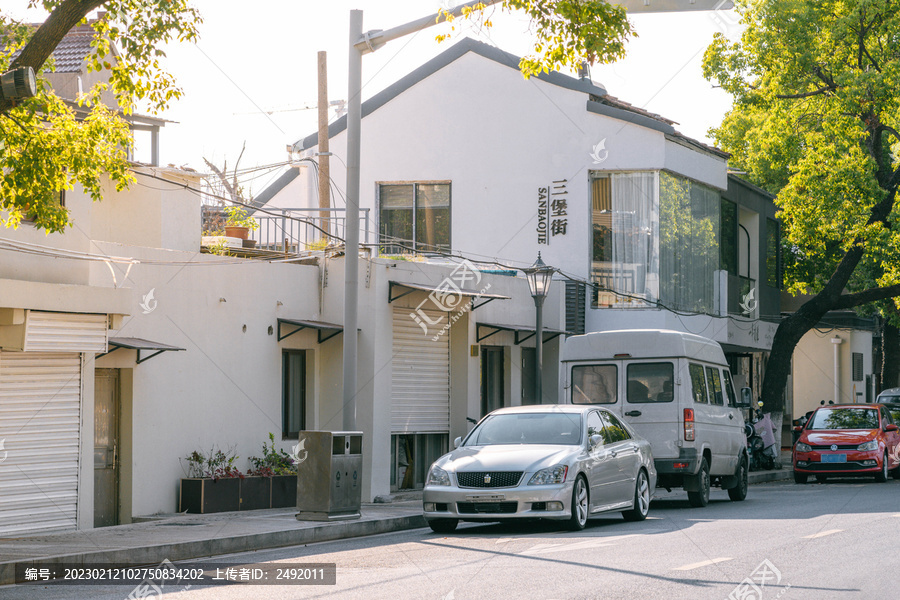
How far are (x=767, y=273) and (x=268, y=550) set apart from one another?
26.2 meters

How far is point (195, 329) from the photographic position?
1681 centimetres

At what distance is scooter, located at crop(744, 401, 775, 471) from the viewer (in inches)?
1136

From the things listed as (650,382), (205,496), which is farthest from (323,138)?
(205,496)

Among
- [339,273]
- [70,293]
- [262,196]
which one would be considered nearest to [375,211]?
[262,196]

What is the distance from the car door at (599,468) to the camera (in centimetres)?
1423

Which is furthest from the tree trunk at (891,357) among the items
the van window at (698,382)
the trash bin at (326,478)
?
the trash bin at (326,478)

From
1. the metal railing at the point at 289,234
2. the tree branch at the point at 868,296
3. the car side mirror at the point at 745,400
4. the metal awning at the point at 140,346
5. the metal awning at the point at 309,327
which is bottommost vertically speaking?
the car side mirror at the point at 745,400

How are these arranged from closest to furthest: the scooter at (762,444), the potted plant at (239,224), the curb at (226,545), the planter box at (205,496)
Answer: the curb at (226,545)
the planter box at (205,496)
the potted plant at (239,224)
the scooter at (762,444)

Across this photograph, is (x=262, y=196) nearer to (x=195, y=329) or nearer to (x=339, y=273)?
(x=339, y=273)

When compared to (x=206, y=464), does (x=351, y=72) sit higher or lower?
higher

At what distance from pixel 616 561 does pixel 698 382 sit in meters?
7.98

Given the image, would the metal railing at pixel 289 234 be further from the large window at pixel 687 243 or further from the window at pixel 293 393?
the large window at pixel 687 243

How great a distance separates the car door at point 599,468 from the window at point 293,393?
20.2ft

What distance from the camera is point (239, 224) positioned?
21.8m
